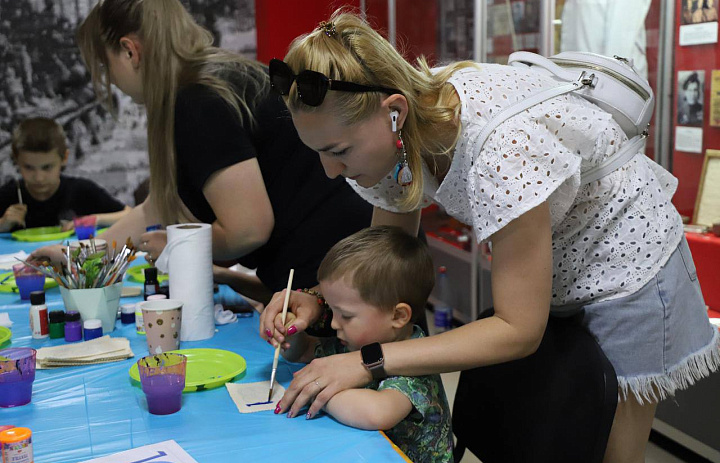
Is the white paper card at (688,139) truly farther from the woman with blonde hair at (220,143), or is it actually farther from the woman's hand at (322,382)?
the woman's hand at (322,382)

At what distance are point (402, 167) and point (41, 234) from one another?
96.2 inches

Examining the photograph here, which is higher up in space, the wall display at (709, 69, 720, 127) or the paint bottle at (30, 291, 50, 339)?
the wall display at (709, 69, 720, 127)

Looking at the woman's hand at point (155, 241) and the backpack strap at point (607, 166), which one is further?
the woman's hand at point (155, 241)

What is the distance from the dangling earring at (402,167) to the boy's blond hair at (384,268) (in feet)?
0.48

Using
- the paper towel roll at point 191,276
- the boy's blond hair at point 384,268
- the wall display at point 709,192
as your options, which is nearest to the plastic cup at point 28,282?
the paper towel roll at point 191,276

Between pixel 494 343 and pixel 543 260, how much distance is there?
0.17 metres

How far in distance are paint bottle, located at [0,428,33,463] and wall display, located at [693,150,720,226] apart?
2655 mm

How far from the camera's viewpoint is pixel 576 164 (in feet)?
4.30

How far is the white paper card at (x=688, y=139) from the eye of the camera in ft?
9.73

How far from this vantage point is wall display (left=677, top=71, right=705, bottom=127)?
9.60 ft

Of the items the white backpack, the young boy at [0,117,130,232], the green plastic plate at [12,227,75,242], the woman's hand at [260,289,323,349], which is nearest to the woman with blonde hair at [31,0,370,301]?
the woman's hand at [260,289,323,349]

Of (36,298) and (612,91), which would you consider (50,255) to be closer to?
(36,298)

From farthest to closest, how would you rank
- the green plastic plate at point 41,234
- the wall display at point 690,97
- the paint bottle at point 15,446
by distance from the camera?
1. the green plastic plate at point 41,234
2. the wall display at point 690,97
3. the paint bottle at point 15,446

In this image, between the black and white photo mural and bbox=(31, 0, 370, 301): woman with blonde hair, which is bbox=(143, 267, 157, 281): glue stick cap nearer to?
bbox=(31, 0, 370, 301): woman with blonde hair
